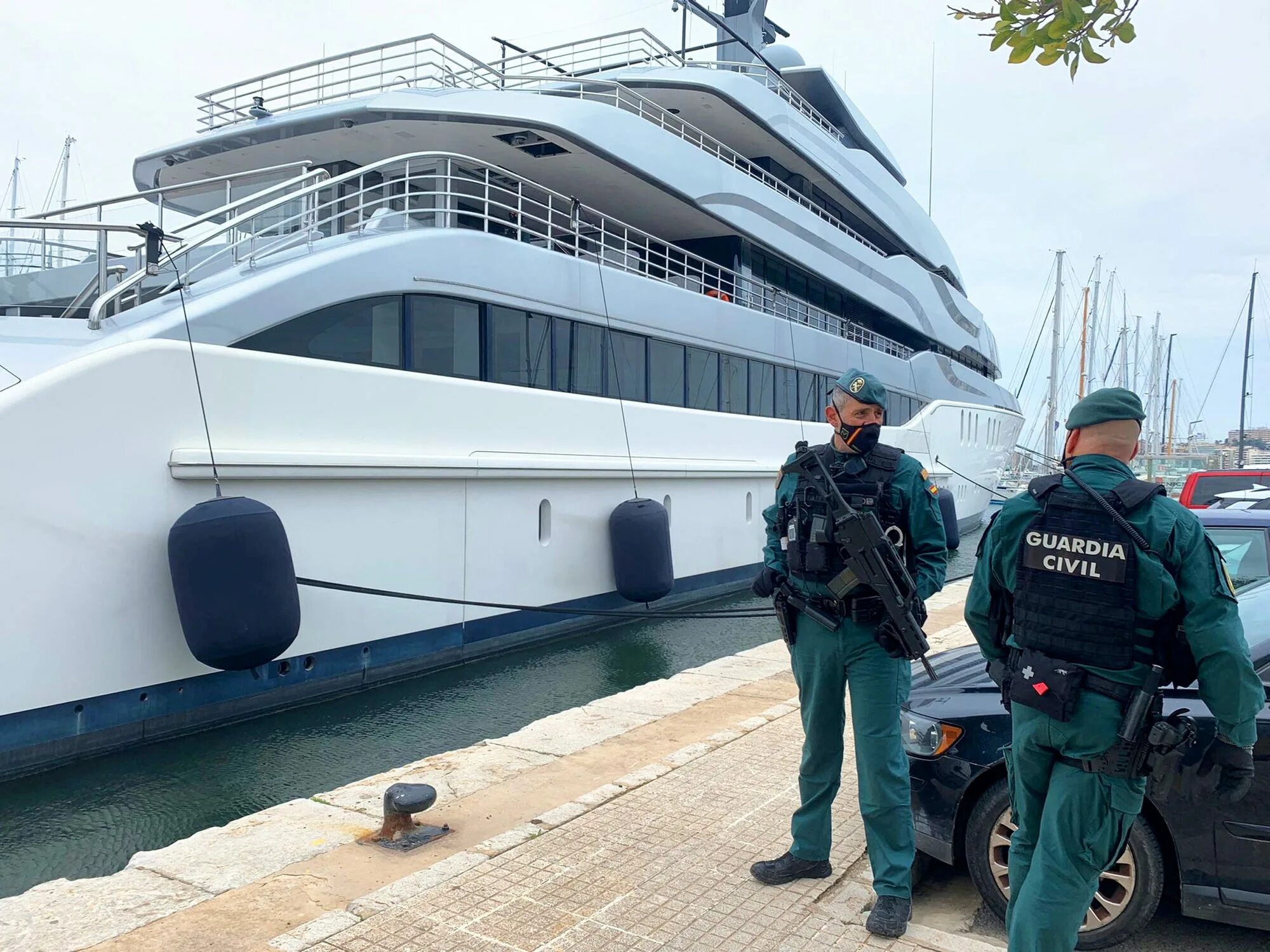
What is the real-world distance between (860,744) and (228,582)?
409 centimetres

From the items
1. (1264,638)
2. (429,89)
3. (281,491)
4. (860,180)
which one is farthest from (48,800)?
(860,180)

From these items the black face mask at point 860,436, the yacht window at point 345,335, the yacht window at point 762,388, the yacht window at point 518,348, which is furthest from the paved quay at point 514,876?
the yacht window at point 762,388

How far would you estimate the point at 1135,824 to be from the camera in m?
3.12

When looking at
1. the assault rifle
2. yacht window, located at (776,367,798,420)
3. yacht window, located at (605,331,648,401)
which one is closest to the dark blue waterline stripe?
yacht window, located at (605,331,648,401)

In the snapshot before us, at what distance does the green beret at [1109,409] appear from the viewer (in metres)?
2.60

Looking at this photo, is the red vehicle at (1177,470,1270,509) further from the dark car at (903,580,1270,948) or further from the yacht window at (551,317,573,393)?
the dark car at (903,580,1270,948)

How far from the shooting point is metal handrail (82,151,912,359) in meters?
8.23

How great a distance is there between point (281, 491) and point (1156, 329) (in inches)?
1821

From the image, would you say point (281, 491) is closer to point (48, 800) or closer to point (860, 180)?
point (48, 800)

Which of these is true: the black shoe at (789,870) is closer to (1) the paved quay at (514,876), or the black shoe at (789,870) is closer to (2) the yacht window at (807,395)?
(1) the paved quay at (514,876)

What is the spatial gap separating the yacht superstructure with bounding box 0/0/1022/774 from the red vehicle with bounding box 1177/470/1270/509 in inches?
202

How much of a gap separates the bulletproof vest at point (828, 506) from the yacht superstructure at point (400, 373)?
14.2ft

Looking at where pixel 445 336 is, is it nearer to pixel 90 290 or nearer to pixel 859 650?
pixel 90 290

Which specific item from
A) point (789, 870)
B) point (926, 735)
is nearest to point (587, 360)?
point (926, 735)
